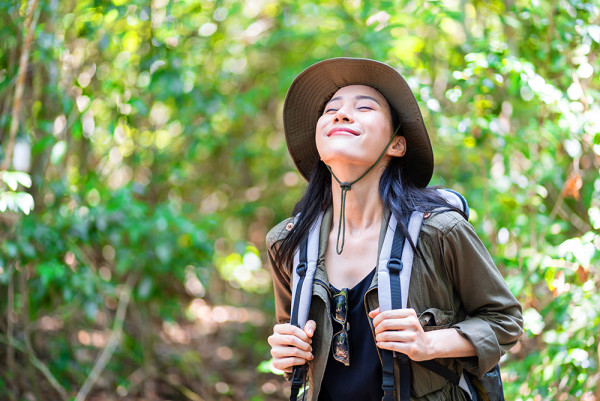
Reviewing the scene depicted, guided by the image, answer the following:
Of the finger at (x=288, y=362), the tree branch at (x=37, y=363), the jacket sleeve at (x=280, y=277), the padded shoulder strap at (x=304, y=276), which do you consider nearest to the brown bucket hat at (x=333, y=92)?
the jacket sleeve at (x=280, y=277)

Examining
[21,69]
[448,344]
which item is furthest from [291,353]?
[21,69]

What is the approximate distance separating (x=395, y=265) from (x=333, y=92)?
0.80 meters

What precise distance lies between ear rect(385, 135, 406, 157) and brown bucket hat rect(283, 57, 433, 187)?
0.03 metres

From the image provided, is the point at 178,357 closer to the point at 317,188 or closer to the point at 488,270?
the point at 317,188

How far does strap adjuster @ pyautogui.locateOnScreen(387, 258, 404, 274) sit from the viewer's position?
5.90 ft

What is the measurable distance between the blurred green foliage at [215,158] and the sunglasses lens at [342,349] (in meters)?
1.26

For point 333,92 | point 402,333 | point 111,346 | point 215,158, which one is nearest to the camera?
point 402,333

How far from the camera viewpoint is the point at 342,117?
2.04 metres


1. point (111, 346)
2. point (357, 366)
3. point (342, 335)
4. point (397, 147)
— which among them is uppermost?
point (397, 147)

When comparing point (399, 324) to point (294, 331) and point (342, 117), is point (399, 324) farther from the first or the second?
point (342, 117)

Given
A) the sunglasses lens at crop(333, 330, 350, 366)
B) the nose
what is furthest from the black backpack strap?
the nose

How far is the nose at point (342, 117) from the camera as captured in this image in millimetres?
2039

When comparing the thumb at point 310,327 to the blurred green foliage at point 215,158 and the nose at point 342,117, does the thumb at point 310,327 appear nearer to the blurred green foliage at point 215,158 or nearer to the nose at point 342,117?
the nose at point 342,117

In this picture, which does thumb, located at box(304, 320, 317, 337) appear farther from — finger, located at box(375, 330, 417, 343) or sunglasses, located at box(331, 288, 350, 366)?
finger, located at box(375, 330, 417, 343)
